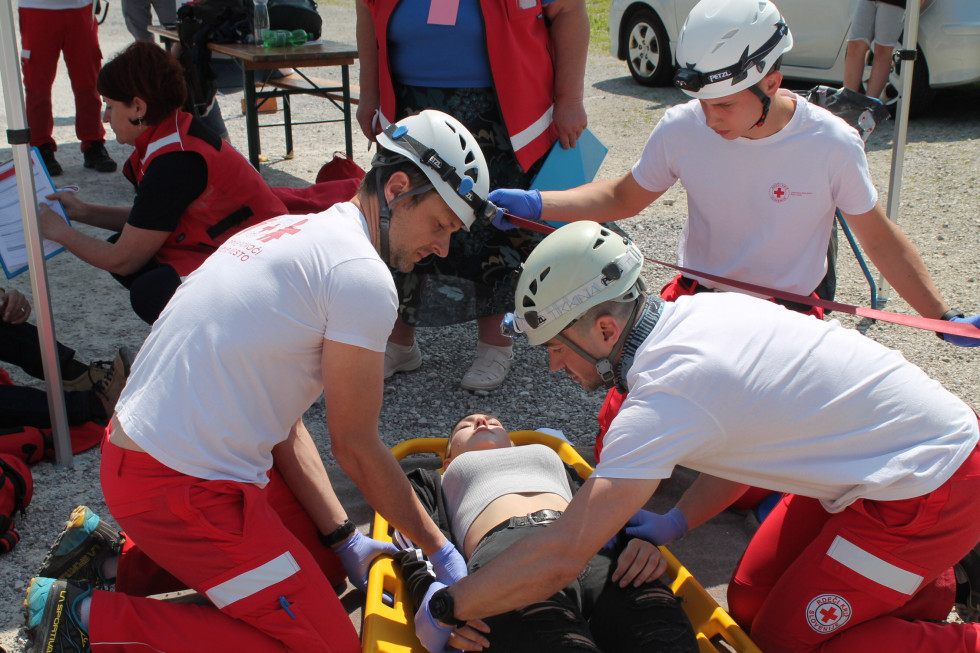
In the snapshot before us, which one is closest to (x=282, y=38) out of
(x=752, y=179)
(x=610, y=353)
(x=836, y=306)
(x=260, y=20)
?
(x=260, y=20)

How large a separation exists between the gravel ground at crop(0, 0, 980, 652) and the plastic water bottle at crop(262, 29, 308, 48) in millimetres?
1166

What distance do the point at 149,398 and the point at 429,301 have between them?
2.47 metres

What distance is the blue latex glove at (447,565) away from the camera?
9.29 feet

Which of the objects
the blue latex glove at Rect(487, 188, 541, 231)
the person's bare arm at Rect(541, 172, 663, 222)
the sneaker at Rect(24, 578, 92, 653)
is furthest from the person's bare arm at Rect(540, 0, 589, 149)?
the sneaker at Rect(24, 578, 92, 653)

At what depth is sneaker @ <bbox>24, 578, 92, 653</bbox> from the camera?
2.33 metres

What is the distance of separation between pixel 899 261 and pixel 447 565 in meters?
2.01

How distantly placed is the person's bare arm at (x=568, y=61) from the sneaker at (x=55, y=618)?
303cm

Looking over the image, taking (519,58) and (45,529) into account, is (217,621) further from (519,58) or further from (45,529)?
(519,58)

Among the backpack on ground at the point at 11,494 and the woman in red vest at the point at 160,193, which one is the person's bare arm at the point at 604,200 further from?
the backpack on ground at the point at 11,494

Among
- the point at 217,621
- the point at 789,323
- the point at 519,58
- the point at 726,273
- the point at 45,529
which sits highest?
the point at 519,58

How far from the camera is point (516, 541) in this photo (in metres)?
2.70

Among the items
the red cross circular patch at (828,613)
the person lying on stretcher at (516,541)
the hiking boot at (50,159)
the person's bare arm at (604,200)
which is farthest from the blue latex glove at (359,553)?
the hiking boot at (50,159)

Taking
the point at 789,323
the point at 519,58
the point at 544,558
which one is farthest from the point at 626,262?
the point at 519,58

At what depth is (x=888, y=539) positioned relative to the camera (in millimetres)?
2430
